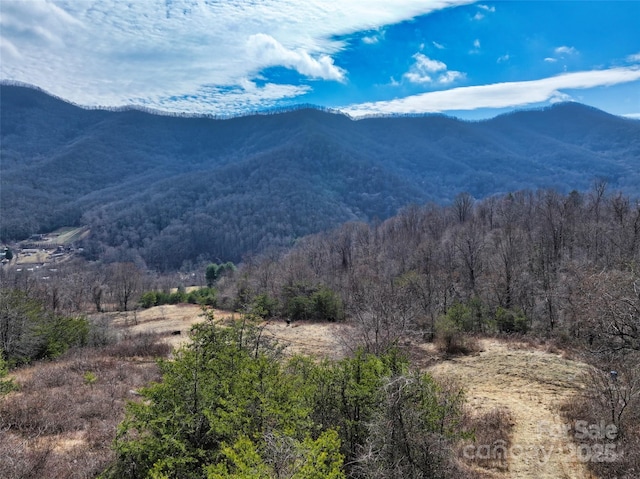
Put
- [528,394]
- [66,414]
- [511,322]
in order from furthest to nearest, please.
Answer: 1. [511,322]
2. [528,394]
3. [66,414]

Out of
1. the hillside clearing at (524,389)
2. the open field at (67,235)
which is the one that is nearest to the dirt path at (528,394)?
the hillside clearing at (524,389)

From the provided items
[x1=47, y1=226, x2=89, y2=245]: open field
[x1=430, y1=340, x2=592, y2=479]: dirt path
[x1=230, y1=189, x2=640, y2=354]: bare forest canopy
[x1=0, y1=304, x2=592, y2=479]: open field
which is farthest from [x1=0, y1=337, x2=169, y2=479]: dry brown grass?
[x1=47, y1=226, x2=89, y2=245]: open field

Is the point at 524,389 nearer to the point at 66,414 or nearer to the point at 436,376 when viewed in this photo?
the point at 436,376

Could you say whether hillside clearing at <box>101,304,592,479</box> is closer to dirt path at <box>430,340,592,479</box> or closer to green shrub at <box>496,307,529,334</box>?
dirt path at <box>430,340,592,479</box>

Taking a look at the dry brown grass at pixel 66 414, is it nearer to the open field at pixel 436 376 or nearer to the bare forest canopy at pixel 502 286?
the open field at pixel 436 376

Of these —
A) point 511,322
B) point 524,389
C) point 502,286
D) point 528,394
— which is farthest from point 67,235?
point 528,394

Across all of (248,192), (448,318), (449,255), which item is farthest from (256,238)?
(448,318)

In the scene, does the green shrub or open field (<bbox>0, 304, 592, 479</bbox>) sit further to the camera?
the green shrub

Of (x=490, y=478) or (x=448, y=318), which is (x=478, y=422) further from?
(x=448, y=318)
